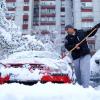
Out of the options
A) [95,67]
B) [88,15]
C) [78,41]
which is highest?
[78,41]

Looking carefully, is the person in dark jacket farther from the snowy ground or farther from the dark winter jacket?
the snowy ground

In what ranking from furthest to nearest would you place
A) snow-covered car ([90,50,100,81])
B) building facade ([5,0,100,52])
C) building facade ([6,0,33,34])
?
building facade ([6,0,33,34])
building facade ([5,0,100,52])
snow-covered car ([90,50,100,81])

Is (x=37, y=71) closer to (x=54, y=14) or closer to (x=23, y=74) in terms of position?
(x=23, y=74)

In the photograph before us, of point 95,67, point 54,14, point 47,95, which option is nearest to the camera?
point 47,95

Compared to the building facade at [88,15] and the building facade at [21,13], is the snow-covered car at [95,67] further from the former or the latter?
the building facade at [21,13]

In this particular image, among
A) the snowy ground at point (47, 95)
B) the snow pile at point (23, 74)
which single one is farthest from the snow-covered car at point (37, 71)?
the snowy ground at point (47, 95)

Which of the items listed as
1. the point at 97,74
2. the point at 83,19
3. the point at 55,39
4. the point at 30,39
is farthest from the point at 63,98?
the point at 83,19

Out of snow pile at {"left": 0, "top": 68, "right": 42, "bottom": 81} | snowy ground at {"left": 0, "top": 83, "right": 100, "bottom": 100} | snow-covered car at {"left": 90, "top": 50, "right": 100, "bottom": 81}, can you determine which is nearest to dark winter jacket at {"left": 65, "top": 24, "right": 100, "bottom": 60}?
snow pile at {"left": 0, "top": 68, "right": 42, "bottom": 81}

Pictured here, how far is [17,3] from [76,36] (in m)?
50.7

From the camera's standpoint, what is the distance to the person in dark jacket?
23.9ft

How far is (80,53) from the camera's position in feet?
24.0

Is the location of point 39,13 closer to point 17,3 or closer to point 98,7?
point 17,3

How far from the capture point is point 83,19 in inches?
2179

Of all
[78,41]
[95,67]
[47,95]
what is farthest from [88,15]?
[47,95]
